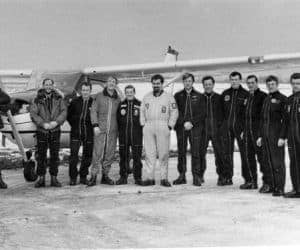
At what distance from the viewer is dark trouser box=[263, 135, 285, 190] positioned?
19.7 feet

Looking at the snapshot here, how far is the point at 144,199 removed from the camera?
19.3 ft

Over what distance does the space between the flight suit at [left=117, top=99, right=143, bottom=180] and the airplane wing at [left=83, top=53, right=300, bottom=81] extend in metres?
3.41

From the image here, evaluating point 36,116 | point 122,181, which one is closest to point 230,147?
point 122,181

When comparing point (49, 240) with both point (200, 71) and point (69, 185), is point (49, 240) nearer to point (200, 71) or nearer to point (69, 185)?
point (69, 185)

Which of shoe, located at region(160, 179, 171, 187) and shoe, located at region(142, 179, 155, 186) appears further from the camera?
shoe, located at region(142, 179, 155, 186)

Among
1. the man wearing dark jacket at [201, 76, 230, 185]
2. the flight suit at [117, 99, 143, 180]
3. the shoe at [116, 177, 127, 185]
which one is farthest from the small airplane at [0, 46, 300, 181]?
the man wearing dark jacket at [201, 76, 230, 185]

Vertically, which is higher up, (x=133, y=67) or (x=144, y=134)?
(x=133, y=67)

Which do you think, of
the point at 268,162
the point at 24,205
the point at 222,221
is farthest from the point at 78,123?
the point at 222,221

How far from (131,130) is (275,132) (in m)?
2.23

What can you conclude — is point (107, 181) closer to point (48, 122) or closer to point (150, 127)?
point (150, 127)

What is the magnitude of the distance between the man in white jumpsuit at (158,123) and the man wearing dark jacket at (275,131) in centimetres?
148

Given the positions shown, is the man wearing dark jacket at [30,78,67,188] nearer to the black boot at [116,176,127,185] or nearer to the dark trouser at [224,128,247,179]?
the black boot at [116,176,127,185]

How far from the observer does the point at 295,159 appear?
582cm

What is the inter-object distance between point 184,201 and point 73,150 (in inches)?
88.5
